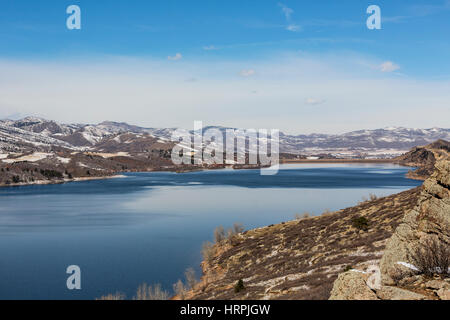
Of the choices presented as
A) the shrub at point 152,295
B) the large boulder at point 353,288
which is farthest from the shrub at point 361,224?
the large boulder at point 353,288

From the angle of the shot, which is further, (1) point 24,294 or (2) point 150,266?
(2) point 150,266

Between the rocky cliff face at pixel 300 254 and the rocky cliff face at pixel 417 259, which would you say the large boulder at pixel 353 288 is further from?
the rocky cliff face at pixel 300 254

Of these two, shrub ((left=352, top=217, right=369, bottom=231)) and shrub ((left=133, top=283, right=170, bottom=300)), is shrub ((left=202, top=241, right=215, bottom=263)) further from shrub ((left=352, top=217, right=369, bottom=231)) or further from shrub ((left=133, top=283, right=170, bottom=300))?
shrub ((left=352, top=217, right=369, bottom=231))

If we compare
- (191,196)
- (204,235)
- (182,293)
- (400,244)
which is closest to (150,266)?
(182,293)

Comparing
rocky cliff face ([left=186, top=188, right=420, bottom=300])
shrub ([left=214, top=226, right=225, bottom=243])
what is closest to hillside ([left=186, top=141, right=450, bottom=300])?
rocky cliff face ([left=186, top=188, right=420, bottom=300])

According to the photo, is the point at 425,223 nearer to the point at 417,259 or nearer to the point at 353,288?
the point at 417,259
